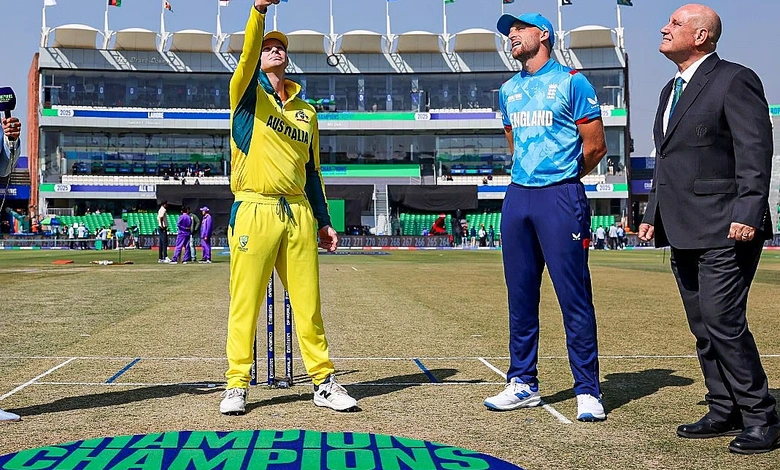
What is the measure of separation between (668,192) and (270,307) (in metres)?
2.84

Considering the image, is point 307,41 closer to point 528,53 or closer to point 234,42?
point 234,42

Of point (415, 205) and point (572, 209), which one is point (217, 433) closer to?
point (572, 209)

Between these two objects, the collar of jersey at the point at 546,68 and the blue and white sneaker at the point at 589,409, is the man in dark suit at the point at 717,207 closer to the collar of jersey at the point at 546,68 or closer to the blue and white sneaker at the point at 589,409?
the blue and white sneaker at the point at 589,409

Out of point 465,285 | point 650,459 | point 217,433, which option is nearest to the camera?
point 650,459

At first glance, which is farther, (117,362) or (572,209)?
(117,362)

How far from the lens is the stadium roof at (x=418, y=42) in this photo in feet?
219

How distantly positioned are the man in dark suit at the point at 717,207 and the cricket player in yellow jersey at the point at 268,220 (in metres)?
2.11

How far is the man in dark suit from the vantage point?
4.53 meters

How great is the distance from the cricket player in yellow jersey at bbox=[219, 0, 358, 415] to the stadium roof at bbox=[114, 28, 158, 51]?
64.5 metres

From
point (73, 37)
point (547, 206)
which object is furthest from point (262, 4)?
point (73, 37)

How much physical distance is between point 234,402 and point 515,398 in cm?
171

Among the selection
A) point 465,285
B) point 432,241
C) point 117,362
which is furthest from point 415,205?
point 117,362

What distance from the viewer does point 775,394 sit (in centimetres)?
574

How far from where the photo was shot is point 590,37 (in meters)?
66.5
